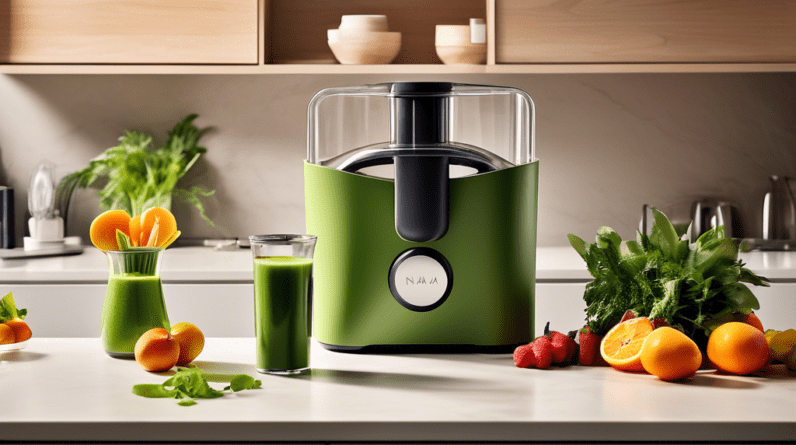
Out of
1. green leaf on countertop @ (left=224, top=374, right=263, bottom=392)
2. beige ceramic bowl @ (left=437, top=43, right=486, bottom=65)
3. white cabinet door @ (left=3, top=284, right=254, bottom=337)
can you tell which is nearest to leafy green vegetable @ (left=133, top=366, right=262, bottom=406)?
green leaf on countertop @ (left=224, top=374, right=263, bottom=392)

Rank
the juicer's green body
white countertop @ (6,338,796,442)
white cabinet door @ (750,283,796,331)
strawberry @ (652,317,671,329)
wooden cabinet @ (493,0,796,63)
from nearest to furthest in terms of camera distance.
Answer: white countertop @ (6,338,796,442) < strawberry @ (652,317,671,329) < the juicer's green body < white cabinet door @ (750,283,796,331) < wooden cabinet @ (493,0,796,63)

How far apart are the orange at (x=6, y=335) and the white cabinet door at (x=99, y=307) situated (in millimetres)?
1009

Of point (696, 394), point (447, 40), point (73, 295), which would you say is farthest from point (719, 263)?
point (73, 295)

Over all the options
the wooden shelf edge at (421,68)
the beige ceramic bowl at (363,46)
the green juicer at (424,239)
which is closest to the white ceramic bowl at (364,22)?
the beige ceramic bowl at (363,46)

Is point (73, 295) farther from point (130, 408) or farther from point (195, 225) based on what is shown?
point (130, 408)

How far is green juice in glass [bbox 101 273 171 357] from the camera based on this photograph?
3.24 feet

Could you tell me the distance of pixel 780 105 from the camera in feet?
8.57

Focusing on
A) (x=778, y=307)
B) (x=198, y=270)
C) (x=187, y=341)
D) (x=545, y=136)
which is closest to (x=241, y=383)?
(x=187, y=341)

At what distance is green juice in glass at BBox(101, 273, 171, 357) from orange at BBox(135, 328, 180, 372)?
0.22ft

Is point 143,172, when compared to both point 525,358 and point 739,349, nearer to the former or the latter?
point 525,358

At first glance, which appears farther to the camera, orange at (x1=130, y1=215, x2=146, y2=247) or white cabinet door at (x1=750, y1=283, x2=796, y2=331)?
white cabinet door at (x1=750, y1=283, x2=796, y2=331)

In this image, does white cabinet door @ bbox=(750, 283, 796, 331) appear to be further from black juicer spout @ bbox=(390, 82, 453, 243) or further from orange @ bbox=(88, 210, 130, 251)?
orange @ bbox=(88, 210, 130, 251)

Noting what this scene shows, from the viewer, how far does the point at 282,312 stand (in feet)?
2.93

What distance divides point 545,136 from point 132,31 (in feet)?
4.50
